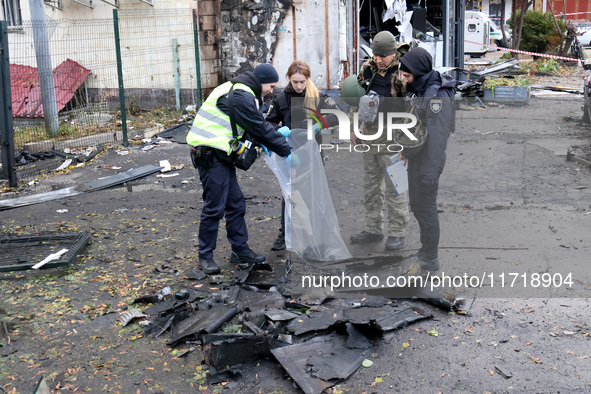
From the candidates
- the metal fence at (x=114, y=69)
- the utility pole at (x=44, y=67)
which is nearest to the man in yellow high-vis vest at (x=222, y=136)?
the utility pole at (x=44, y=67)

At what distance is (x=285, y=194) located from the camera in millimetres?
→ 5094

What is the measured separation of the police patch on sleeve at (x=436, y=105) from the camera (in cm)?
437

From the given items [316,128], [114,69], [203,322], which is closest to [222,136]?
[316,128]

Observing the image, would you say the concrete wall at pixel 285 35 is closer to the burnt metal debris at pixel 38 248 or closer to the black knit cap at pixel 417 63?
the burnt metal debris at pixel 38 248

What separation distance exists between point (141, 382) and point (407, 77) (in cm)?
284

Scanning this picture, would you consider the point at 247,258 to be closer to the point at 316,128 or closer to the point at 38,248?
the point at 316,128

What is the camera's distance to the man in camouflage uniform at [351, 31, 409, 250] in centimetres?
497

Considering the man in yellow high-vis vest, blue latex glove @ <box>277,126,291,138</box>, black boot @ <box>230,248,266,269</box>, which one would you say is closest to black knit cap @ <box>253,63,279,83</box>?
the man in yellow high-vis vest

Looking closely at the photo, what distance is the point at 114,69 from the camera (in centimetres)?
1316

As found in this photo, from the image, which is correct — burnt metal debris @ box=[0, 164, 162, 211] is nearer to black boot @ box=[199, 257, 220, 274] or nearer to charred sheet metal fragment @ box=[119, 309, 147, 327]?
black boot @ box=[199, 257, 220, 274]

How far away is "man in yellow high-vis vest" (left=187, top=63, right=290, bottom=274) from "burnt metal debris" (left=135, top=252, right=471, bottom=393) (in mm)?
548

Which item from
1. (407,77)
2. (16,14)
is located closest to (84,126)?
(16,14)

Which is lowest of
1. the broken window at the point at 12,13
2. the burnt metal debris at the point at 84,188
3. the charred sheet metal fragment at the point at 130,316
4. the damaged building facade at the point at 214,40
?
the charred sheet metal fragment at the point at 130,316

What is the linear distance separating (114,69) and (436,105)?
10333 mm
